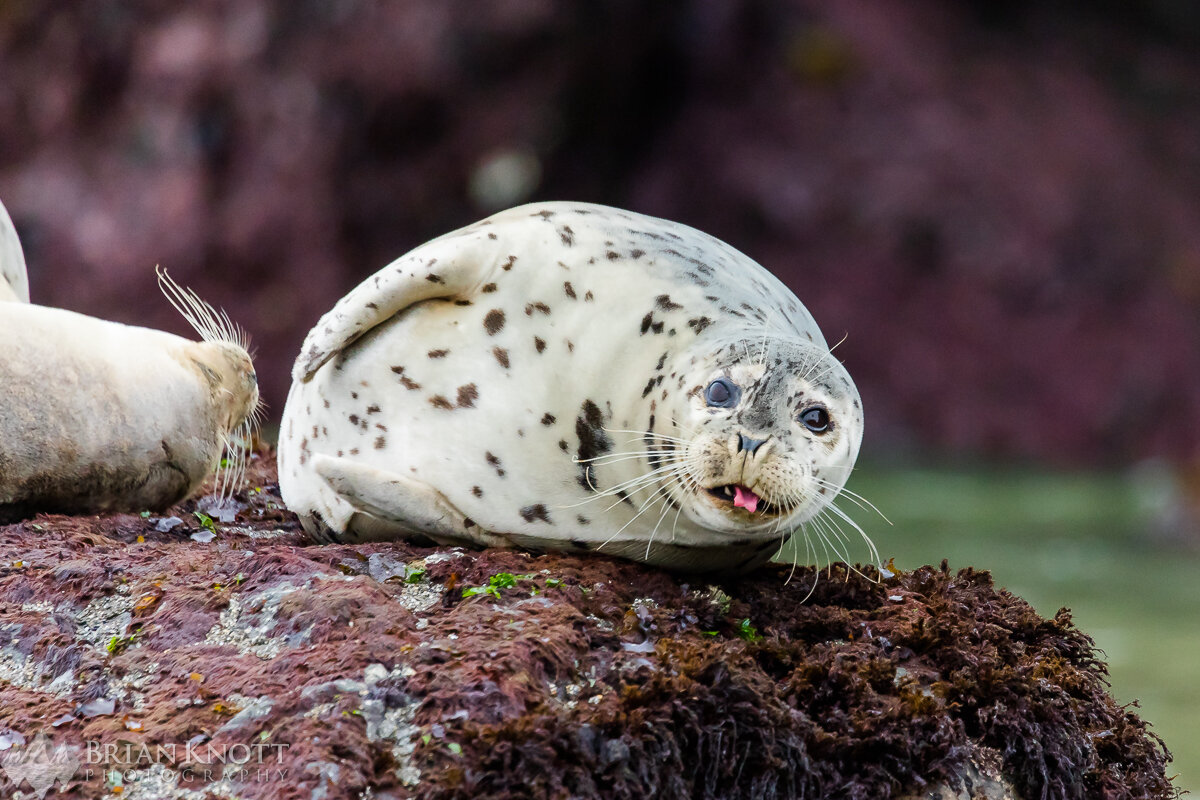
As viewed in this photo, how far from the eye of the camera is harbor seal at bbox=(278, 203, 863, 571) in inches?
129

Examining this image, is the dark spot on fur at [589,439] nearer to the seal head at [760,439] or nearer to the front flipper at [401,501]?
the seal head at [760,439]

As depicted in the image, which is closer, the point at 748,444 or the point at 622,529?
the point at 748,444

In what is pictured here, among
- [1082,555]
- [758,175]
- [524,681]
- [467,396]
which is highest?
[758,175]

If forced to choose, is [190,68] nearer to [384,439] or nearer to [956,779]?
[384,439]

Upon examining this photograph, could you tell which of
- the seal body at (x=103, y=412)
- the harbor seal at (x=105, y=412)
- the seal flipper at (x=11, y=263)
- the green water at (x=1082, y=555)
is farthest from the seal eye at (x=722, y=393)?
the green water at (x=1082, y=555)

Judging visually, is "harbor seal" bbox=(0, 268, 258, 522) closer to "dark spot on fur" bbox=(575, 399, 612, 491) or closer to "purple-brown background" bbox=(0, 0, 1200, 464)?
"dark spot on fur" bbox=(575, 399, 612, 491)

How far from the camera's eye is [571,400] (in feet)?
11.8

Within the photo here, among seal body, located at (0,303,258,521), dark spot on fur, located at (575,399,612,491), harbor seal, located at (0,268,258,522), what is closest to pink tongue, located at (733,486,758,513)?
dark spot on fur, located at (575,399,612,491)

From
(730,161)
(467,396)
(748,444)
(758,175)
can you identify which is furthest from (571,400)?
(730,161)

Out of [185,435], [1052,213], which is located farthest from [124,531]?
[1052,213]

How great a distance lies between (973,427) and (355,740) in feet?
43.3

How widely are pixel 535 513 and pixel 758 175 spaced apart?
12988 mm

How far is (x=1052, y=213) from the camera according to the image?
15484mm

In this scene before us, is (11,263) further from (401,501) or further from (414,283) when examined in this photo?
(401,501)
